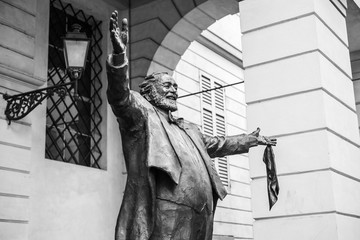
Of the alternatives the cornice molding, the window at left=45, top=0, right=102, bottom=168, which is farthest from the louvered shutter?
the window at left=45, top=0, right=102, bottom=168

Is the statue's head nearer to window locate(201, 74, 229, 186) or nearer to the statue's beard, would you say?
the statue's beard

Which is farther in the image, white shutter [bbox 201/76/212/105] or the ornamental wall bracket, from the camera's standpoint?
white shutter [bbox 201/76/212/105]

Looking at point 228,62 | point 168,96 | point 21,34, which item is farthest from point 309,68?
point 228,62

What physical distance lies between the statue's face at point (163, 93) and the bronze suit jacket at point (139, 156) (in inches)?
4.5

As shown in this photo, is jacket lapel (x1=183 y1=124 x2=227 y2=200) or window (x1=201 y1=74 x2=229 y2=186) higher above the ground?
window (x1=201 y1=74 x2=229 y2=186)

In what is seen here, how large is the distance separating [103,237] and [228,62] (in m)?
7.32

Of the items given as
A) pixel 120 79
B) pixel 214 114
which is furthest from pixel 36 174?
pixel 214 114

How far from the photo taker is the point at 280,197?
7348 mm

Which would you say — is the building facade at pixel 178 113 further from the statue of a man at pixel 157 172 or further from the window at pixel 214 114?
the statue of a man at pixel 157 172

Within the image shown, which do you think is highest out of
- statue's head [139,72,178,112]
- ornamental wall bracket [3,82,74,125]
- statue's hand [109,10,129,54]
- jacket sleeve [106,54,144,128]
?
ornamental wall bracket [3,82,74,125]

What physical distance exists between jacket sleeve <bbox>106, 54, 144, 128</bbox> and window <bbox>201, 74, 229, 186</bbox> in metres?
10.3

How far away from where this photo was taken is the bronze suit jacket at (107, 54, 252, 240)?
12.2 ft

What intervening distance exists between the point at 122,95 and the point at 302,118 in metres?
4.16

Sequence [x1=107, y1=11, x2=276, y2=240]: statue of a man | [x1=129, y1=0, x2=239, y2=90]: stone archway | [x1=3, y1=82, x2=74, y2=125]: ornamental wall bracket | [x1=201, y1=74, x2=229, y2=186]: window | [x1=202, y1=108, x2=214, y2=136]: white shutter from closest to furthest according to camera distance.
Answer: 1. [x1=107, y1=11, x2=276, y2=240]: statue of a man
2. [x1=3, y1=82, x2=74, y2=125]: ornamental wall bracket
3. [x1=129, y1=0, x2=239, y2=90]: stone archway
4. [x1=202, y1=108, x2=214, y2=136]: white shutter
5. [x1=201, y1=74, x2=229, y2=186]: window
